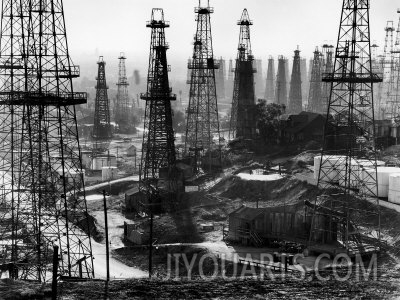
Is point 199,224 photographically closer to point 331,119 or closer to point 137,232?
point 137,232

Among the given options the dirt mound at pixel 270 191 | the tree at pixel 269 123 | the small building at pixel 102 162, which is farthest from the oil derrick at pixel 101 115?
the dirt mound at pixel 270 191

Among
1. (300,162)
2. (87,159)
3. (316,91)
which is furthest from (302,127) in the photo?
(316,91)

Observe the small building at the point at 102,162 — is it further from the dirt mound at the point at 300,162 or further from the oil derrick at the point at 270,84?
the oil derrick at the point at 270,84

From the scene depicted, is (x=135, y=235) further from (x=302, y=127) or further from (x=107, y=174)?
(x=302, y=127)

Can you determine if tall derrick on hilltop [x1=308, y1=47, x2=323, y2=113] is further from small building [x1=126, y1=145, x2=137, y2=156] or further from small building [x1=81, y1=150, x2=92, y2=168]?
small building [x1=81, y1=150, x2=92, y2=168]

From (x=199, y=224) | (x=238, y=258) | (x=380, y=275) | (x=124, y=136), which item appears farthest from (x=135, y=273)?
(x=124, y=136)

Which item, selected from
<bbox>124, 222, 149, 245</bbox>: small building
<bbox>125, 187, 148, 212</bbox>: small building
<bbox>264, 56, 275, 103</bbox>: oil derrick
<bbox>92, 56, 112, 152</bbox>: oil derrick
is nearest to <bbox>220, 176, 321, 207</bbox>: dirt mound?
<bbox>125, 187, 148, 212</bbox>: small building
